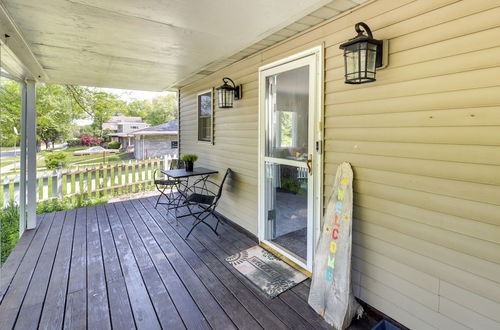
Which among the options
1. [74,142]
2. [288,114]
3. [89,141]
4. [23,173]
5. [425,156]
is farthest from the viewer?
[89,141]

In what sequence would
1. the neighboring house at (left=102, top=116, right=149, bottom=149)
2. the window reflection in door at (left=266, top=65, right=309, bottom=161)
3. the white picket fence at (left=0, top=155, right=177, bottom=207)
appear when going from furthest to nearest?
the neighboring house at (left=102, top=116, right=149, bottom=149)
the white picket fence at (left=0, top=155, right=177, bottom=207)
the window reflection in door at (left=266, top=65, right=309, bottom=161)

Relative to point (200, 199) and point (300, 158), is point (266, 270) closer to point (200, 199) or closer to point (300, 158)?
point (300, 158)

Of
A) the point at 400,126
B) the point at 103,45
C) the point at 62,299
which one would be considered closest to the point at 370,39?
the point at 400,126

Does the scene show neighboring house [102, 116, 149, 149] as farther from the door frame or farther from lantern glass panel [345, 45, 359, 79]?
lantern glass panel [345, 45, 359, 79]

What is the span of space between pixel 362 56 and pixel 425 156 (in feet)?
2.57

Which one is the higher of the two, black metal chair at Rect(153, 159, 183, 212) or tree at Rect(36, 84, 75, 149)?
tree at Rect(36, 84, 75, 149)

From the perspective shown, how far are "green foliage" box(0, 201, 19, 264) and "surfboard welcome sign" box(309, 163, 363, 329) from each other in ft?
11.5

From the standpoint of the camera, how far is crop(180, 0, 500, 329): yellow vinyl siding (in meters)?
1.42

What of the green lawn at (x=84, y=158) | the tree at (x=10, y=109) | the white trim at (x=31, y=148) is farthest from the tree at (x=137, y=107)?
the tree at (x=10, y=109)

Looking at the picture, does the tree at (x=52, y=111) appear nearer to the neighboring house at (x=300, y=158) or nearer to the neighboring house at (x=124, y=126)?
the neighboring house at (x=124, y=126)

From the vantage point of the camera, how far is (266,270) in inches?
104

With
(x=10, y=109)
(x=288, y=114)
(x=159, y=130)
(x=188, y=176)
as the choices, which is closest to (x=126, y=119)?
(x=159, y=130)

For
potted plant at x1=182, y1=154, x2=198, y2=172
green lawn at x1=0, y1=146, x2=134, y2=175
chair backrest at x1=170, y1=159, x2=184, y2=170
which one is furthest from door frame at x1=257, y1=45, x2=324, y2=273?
green lawn at x1=0, y1=146, x2=134, y2=175

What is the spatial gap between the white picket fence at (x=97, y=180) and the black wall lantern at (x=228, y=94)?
138 inches
